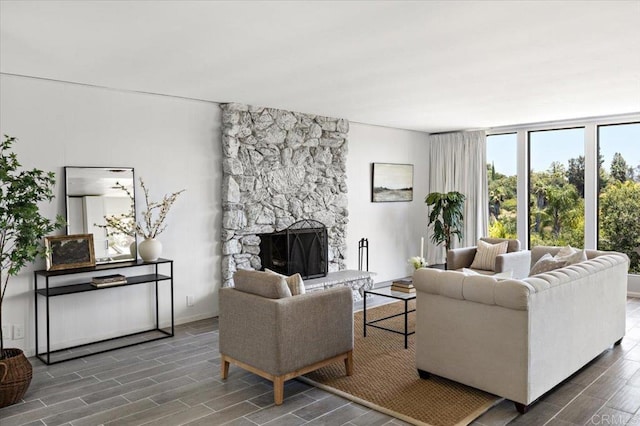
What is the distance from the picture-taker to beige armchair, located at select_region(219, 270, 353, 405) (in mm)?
3400

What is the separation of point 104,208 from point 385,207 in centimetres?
437

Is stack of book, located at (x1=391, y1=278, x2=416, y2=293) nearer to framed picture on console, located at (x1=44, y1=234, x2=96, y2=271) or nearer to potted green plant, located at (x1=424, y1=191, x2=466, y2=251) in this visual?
framed picture on console, located at (x1=44, y1=234, x2=96, y2=271)

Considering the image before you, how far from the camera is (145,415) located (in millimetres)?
3250

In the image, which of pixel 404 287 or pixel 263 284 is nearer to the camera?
pixel 263 284

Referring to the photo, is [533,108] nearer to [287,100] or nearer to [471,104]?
[471,104]

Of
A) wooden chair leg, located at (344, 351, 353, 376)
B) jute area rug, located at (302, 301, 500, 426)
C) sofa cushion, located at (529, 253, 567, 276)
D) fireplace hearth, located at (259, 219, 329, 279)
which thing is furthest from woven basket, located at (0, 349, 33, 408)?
sofa cushion, located at (529, 253, 567, 276)

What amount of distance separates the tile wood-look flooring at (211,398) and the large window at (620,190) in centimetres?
299

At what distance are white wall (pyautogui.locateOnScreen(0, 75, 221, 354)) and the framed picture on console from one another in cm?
17

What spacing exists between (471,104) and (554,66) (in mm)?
1799

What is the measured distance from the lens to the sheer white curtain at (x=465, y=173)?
8.04m

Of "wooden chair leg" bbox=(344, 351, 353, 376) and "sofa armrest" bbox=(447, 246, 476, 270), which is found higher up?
"sofa armrest" bbox=(447, 246, 476, 270)

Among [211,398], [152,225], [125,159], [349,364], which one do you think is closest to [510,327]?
[349,364]

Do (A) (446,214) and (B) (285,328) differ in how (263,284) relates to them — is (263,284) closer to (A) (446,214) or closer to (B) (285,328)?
(B) (285,328)

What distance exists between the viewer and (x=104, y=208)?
15.9 feet
